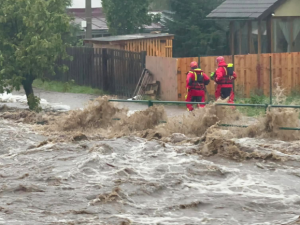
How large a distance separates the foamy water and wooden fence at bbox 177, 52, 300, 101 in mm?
7133

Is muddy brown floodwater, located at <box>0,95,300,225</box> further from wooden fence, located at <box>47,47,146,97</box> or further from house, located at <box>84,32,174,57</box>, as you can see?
house, located at <box>84,32,174,57</box>

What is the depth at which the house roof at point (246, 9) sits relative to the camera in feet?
81.8

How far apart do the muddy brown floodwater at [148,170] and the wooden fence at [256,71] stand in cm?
579

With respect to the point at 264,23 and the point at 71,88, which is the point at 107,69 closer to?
the point at 71,88

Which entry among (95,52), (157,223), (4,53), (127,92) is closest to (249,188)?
(157,223)

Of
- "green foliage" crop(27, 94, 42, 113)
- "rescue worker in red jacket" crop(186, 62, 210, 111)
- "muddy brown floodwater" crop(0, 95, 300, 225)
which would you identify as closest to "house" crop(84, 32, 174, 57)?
"green foliage" crop(27, 94, 42, 113)

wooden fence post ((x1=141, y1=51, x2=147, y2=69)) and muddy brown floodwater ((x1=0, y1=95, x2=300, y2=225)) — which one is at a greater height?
wooden fence post ((x1=141, y1=51, x2=147, y2=69))

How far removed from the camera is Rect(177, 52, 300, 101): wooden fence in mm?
21359

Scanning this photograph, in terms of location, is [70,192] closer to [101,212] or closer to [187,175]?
[101,212]

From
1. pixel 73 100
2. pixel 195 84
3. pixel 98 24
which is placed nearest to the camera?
pixel 195 84

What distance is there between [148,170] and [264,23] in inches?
593

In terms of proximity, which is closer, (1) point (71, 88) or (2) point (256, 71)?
(2) point (256, 71)

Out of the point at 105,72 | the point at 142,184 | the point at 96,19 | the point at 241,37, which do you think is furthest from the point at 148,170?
the point at 96,19

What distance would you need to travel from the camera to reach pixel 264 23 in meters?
26.0
